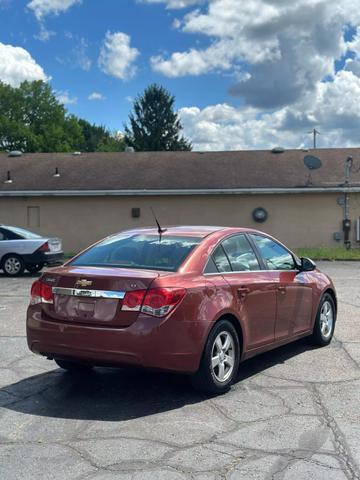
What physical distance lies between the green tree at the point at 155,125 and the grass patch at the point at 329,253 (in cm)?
3074

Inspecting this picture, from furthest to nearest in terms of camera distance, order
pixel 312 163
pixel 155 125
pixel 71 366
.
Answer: pixel 155 125, pixel 312 163, pixel 71 366

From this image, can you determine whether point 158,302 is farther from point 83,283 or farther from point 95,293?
point 83,283

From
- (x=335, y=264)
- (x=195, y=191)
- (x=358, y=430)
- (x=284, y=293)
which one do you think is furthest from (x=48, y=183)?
(x=358, y=430)

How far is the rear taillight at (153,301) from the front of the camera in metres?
5.04

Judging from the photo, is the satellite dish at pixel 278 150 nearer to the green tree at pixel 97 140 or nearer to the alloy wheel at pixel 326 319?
the alloy wheel at pixel 326 319

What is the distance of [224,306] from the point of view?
5.50 m

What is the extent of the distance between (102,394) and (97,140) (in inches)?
2739

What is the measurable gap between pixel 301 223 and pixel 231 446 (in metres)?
20.0

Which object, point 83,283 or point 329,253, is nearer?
point 83,283

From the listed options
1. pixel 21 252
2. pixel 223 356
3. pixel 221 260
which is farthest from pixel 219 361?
pixel 21 252

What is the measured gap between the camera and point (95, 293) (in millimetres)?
5223

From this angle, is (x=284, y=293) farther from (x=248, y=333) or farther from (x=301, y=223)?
(x=301, y=223)

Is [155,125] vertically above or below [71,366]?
above

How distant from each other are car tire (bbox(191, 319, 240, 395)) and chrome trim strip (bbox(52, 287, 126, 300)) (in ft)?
2.99
